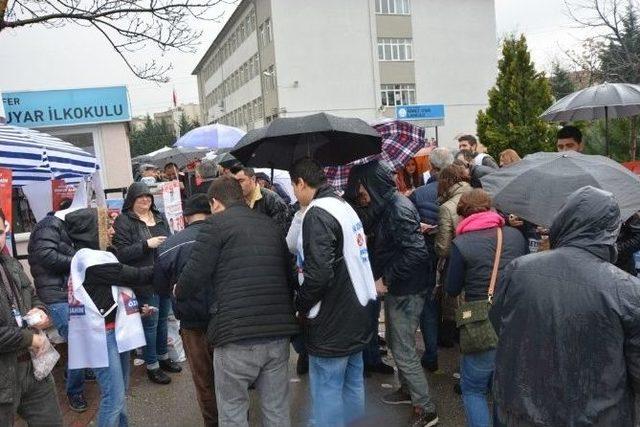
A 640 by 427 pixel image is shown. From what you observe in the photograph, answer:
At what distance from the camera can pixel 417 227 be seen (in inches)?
165

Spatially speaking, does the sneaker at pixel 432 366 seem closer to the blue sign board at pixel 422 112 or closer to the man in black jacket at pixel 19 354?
the man in black jacket at pixel 19 354

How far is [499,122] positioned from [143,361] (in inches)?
770

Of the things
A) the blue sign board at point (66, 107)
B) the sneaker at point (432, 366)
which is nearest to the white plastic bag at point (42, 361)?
the sneaker at point (432, 366)

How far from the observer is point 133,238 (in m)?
4.89

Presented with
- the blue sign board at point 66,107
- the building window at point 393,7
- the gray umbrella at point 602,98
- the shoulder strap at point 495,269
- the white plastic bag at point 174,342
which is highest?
the building window at point 393,7

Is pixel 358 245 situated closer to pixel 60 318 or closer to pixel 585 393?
pixel 585 393

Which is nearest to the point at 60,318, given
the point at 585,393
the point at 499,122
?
the point at 585,393

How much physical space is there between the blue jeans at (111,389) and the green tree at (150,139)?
6003 centimetres

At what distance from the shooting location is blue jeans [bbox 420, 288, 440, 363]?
5070 millimetres

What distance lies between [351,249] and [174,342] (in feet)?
10.5

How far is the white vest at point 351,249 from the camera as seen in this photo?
10.9 ft

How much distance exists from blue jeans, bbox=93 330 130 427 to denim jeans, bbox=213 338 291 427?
0.94 m

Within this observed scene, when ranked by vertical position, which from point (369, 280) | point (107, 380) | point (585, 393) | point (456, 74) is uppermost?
point (456, 74)

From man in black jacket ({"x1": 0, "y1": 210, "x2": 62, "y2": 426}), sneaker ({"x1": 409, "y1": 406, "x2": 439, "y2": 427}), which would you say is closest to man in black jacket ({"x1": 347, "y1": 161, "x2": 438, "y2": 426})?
sneaker ({"x1": 409, "y1": 406, "x2": 439, "y2": 427})
